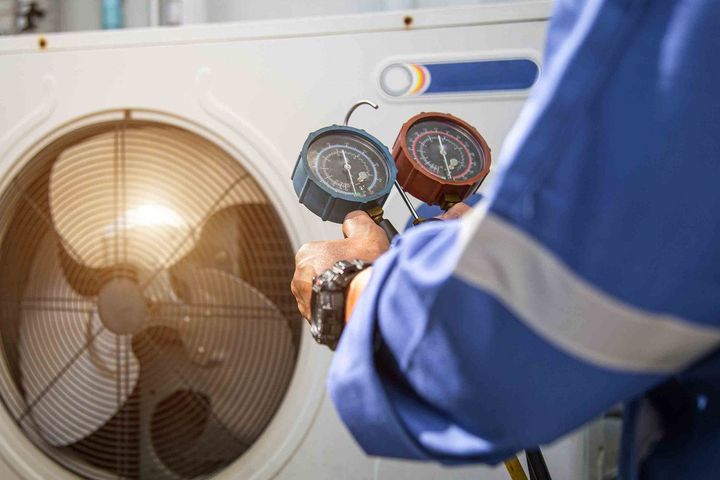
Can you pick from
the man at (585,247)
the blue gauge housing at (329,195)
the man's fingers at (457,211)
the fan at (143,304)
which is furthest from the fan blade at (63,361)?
the man at (585,247)

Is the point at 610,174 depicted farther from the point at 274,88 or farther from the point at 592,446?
the point at 592,446

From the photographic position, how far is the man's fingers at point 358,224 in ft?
2.90

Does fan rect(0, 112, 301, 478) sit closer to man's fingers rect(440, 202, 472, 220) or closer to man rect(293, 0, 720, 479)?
Result: man's fingers rect(440, 202, 472, 220)

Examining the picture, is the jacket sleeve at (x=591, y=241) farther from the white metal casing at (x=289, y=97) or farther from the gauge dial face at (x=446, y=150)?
the white metal casing at (x=289, y=97)

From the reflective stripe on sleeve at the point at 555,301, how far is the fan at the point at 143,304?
101cm

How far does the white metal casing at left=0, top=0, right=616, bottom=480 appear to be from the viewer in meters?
1.35

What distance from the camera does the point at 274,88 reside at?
4.61 ft

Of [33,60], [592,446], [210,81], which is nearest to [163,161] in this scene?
[210,81]

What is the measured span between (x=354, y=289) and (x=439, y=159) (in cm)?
38

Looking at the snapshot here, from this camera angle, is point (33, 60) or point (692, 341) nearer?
point (692, 341)

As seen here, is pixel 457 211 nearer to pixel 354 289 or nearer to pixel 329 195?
pixel 329 195

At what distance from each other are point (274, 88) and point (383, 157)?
1.56 ft

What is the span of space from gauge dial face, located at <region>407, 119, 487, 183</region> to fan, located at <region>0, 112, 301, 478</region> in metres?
0.48

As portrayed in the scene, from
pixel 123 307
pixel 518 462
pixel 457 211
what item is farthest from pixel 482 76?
pixel 123 307
